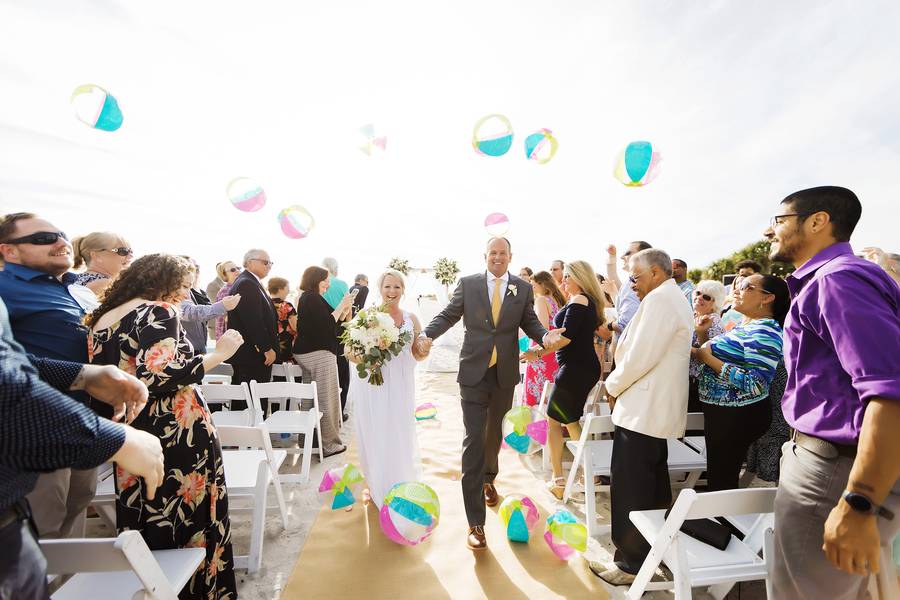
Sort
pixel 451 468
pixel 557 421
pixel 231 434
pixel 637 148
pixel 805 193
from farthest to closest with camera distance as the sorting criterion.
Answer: pixel 637 148 → pixel 451 468 → pixel 557 421 → pixel 231 434 → pixel 805 193

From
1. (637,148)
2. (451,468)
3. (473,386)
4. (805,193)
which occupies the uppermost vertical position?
(637,148)

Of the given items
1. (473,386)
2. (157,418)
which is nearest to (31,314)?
(157,418)

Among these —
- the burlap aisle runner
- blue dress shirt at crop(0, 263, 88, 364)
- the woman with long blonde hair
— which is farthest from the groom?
blue dress shirt at crop(0, 263, 88, 364)

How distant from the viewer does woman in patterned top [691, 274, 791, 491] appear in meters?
2.84

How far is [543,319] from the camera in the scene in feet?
16.8

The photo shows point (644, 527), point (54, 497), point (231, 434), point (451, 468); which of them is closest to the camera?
point (54, 497)

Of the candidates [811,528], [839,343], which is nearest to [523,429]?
[811,528]

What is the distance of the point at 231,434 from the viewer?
293cm

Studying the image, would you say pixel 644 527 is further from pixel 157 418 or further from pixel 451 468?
pixel 157 418

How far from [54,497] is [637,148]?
6803 mm

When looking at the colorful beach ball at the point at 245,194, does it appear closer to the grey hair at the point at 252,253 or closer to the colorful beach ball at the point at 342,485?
the grey hair at the point at 252,253

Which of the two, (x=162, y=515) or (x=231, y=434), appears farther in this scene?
(x=231, y=434)

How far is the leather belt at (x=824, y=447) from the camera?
1.59m

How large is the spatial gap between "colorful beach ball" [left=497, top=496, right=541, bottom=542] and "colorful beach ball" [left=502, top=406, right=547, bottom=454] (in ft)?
4.13
